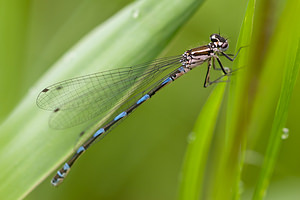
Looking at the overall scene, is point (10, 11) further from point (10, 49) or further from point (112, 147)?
point (112, 147)

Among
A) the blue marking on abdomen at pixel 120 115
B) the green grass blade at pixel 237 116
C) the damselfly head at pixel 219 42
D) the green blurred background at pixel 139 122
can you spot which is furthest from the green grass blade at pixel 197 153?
the green blurred background at pixel 139 122

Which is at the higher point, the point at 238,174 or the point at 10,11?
the point at 10,11

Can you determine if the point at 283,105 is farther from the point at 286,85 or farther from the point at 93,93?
the point at 93,93

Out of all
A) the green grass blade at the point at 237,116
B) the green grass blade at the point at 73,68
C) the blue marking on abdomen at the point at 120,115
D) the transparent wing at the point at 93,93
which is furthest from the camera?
the blue marking on abdomen at the point at 120,115

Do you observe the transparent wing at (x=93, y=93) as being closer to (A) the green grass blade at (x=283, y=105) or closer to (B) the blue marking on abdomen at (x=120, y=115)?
(B) the blue marking on abdomen at (x=120, y=115)

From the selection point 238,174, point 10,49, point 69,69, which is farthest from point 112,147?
point 238,174

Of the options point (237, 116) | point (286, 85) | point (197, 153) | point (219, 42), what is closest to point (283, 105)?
point (286, 85)

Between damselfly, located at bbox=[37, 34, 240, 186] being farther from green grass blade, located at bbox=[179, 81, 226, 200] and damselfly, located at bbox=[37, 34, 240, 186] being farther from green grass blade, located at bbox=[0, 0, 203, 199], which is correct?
green grass blade, located at bbox=[179, 81, 226, 200]
